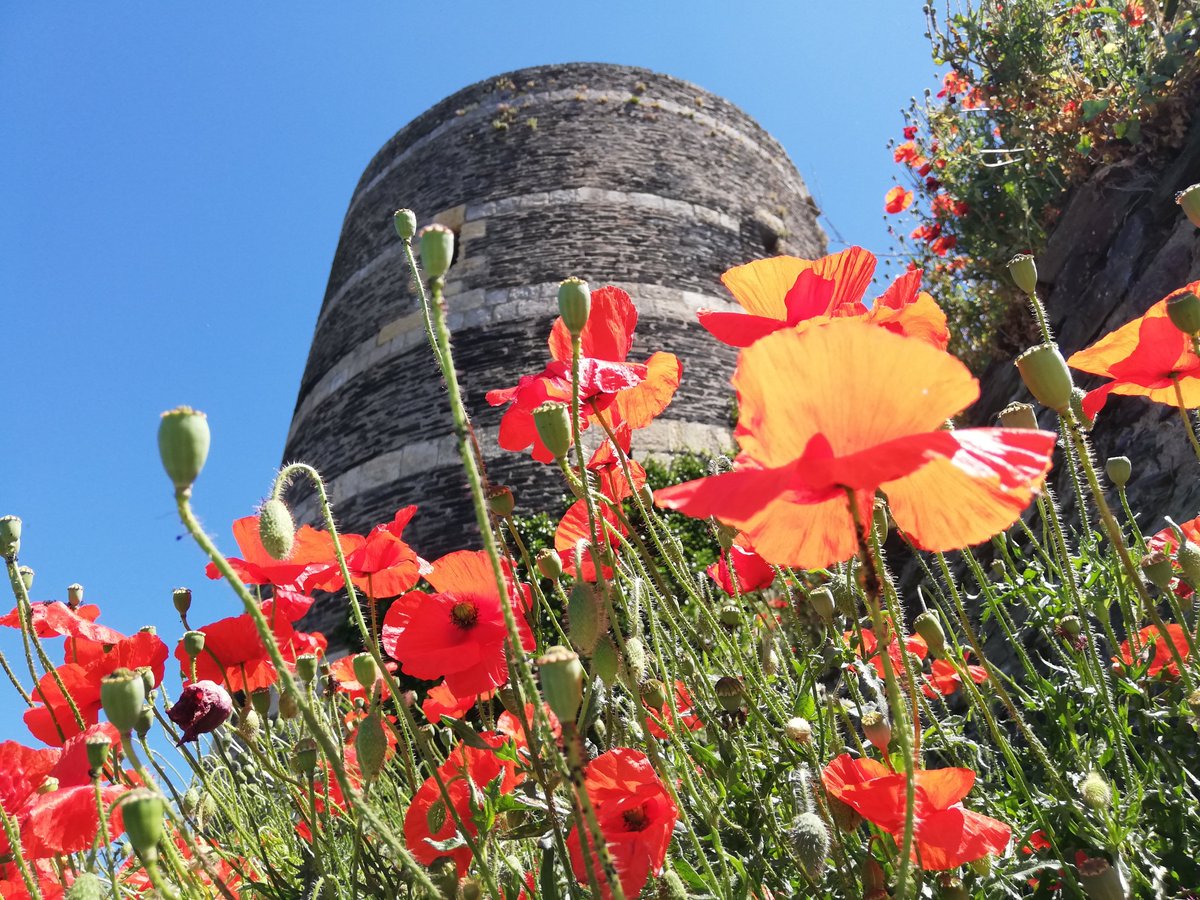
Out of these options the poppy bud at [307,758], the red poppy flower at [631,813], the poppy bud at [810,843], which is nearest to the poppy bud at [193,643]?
the poppy bud at [307,758]

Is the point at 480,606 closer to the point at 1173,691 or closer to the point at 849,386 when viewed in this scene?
the point at 849,386

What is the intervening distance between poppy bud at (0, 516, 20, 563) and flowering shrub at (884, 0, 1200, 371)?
404cm

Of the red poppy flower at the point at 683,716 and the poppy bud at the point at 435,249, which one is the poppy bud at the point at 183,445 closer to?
the poppy bud at the point at 435,249

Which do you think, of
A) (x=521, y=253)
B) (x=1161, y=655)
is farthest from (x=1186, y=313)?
(x=521, y=253)

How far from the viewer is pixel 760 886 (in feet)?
2.79

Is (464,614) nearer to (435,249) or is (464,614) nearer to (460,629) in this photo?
(460,629)

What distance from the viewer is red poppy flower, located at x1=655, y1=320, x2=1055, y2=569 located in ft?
1.62

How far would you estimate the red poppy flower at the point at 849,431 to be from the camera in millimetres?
493

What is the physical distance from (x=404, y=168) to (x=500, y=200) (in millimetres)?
1682

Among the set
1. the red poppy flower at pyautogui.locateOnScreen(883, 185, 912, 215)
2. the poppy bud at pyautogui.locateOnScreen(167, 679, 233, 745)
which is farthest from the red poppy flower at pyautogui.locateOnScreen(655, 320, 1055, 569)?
the red poppy flower at pyautogui.locateOnScreen(883, 185, 912, 215)

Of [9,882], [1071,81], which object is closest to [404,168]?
[1071,81]

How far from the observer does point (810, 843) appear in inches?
27.9

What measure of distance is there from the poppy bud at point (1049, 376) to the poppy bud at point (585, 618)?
17.6 inches

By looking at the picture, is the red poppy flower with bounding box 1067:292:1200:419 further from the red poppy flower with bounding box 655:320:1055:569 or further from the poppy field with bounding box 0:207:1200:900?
the red poppy flower with bounding box 655:320:1055:569
